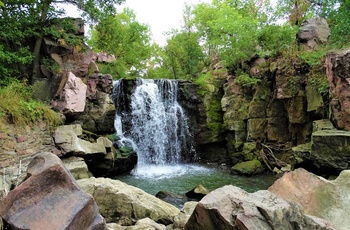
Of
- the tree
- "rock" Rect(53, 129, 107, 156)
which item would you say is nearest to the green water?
"rock" Rect(53, 129, 107, 156)

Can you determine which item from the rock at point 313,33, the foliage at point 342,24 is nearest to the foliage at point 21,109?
the foliage at point 342,24

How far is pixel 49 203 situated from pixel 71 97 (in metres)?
7.17

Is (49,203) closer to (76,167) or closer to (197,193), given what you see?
(76,167)

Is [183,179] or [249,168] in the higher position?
[249,168]

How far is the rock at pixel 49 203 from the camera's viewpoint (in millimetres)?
3231

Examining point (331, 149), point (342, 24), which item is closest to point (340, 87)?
point (331, 149)

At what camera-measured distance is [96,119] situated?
448 inches

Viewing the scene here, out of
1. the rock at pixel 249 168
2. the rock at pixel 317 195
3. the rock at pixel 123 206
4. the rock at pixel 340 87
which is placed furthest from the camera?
the rock at pixel 249 168

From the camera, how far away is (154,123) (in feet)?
45.9

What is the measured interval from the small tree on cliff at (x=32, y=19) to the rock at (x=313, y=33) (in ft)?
29.1

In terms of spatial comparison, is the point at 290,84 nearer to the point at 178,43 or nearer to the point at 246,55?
the point at 246,55

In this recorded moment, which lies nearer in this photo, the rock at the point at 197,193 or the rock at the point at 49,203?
the rock at the point at 49,203

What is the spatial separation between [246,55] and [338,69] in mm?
5849

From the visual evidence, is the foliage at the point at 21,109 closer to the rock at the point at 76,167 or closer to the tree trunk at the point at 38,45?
the rock at the point at 76,167
